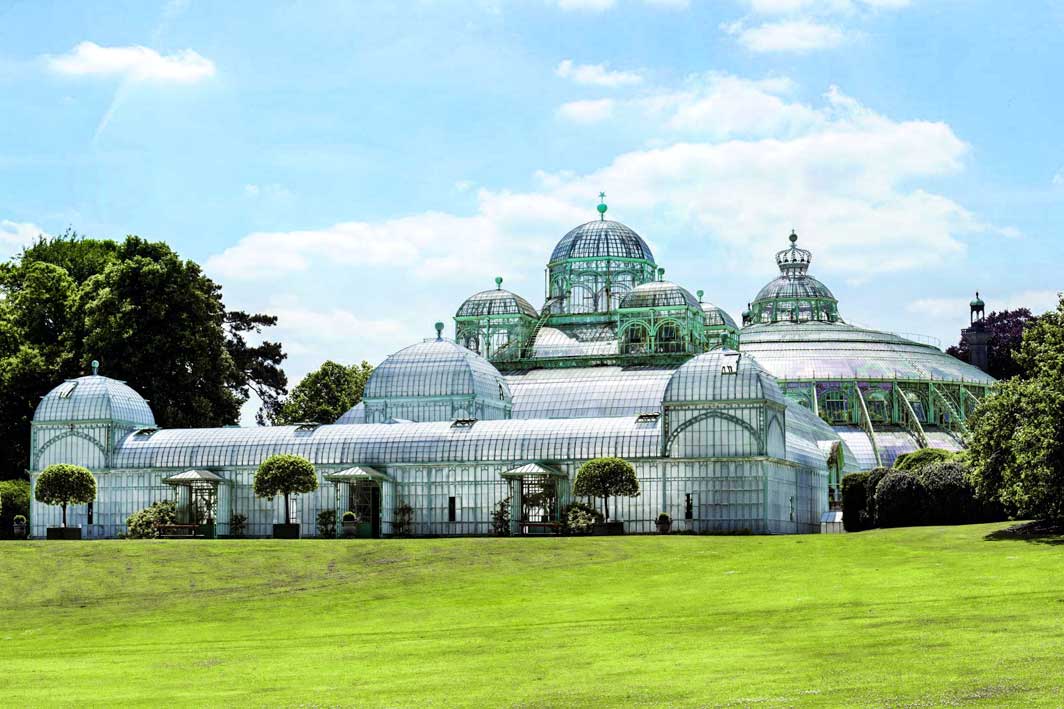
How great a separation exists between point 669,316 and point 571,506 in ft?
101

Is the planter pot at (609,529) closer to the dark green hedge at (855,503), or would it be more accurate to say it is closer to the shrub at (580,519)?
the shrub at (580,519)

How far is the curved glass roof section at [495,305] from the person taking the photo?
10894 centimetres

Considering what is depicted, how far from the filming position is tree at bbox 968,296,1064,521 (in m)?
53.5

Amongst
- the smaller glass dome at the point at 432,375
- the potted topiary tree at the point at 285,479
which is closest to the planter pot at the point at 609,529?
the potted topiary tree at the point at 285,479

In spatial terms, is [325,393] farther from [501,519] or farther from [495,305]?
[501,519]

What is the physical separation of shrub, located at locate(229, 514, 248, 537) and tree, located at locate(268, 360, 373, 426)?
3858cm

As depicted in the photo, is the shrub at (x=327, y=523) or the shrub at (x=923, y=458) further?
the shrub at (x=923, y=458)

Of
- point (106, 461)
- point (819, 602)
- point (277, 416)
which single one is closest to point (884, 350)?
point (277, 416)

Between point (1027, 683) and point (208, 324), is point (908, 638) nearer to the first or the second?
point (1027, 683)

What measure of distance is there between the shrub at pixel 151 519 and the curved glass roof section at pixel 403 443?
2.73 metres

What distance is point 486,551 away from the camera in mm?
59031

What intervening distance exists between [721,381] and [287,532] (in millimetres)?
22368

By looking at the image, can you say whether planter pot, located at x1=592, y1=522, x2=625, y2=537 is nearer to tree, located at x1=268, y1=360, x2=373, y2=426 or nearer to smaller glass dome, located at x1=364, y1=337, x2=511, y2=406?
smaller glass dome, located at x1=364, y1=337, x2=511, y2=406

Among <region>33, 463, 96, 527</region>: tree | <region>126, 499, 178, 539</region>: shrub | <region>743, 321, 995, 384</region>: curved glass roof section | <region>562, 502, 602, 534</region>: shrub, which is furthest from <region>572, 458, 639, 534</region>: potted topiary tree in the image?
<region>743, 321, 995, 384</region>: curved glass roof section
